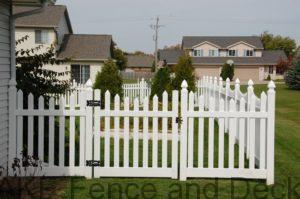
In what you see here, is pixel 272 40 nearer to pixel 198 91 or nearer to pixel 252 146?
pixel 198 91

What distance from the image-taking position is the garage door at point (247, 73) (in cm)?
7088

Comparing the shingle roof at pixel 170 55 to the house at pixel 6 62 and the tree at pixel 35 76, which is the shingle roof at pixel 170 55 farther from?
the house at pixel 6 62

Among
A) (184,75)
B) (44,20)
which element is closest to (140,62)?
(44,20)

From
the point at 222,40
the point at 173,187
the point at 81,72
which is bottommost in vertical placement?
the point at 173,187

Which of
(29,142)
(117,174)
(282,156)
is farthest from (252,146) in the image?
(29,142)

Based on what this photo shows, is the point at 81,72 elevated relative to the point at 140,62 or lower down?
Answer: lower down

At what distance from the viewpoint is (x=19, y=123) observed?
7.57 meters

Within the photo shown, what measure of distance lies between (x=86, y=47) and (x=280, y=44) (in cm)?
7521

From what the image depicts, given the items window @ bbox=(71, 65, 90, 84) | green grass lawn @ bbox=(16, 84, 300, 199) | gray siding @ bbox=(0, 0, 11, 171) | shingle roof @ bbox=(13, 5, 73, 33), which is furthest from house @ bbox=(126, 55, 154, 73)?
gray siding @ bbox=(0, 0, 11, 171)

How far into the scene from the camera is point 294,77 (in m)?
44.4

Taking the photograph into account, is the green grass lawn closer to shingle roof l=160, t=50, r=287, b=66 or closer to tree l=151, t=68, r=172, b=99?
tree l=151, t=68, r=172, b=99

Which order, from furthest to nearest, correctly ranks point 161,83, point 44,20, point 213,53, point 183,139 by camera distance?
point 213,53, point 44,20, point 161,83, point 183,139

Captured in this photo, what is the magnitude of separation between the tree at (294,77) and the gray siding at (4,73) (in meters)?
39.4

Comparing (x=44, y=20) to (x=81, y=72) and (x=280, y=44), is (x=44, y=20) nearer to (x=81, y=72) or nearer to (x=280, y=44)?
(x=81, y=72)
